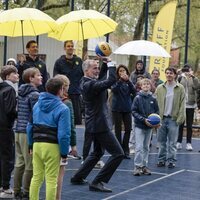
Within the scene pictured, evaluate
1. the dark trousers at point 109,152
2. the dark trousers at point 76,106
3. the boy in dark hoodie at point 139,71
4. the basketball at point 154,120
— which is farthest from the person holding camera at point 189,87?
the dark trousers at point 109,152

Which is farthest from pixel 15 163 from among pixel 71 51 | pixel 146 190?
pixel 71 51

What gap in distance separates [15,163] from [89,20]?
4165 mm

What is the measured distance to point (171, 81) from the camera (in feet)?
29.0

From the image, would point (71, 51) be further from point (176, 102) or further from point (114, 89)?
point (176, 102)

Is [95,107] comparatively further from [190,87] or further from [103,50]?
[190,87]

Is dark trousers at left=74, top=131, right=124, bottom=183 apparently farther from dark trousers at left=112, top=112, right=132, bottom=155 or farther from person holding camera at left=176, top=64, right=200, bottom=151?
person holding camera at left=176, top=64, right=200, bottom=151

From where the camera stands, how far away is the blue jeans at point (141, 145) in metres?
8.13

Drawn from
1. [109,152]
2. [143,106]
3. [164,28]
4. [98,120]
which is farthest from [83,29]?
[109,152]

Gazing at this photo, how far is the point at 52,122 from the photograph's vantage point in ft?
18.1

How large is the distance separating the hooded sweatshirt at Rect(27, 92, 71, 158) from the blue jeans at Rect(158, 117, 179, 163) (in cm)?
374

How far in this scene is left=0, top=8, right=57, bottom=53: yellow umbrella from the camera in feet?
28.2

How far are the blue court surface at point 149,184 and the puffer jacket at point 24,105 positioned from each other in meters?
1.09

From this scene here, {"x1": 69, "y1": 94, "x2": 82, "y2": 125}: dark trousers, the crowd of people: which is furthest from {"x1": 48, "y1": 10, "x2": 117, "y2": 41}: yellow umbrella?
{"x1": 69, "y1": 94, "x2": 82, "y2": 125}: dark trousers

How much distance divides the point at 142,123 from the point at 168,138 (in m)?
1.08
